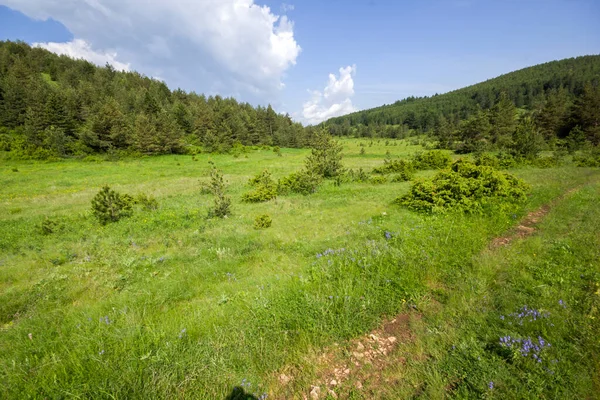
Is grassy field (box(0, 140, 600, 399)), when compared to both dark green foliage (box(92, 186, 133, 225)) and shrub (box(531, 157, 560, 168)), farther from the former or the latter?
shrub (box(531, 157, 560, 168))

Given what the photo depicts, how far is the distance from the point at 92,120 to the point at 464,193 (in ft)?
255

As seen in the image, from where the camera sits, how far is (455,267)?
6.09 metres

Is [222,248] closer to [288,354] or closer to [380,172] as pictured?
[288,354]

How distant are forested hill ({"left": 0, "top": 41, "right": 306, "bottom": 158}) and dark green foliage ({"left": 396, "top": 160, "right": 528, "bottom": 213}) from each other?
5808 centimetres

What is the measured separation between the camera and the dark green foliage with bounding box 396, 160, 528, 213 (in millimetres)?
11023

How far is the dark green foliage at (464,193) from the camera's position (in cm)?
1102

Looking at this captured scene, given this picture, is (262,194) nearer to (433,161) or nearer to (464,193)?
(464,193)

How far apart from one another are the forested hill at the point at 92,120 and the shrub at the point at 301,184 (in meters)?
46.8

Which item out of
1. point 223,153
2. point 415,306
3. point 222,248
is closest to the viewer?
point 415,306

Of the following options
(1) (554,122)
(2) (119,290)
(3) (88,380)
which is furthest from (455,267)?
(1) (554,122)

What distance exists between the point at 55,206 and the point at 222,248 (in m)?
18.1

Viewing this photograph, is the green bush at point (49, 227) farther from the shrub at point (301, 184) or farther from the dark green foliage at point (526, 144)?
the dark green foliage at point (526, 144)

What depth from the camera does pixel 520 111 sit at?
10069cm

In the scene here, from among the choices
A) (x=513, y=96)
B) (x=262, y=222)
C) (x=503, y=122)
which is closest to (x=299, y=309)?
(x=262, y=222)
